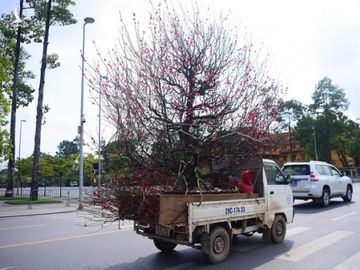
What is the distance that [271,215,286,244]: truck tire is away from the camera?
8094mm

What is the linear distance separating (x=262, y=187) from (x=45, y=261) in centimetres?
482

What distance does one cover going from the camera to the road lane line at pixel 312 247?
6911mm

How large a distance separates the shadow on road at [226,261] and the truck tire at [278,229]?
14cm

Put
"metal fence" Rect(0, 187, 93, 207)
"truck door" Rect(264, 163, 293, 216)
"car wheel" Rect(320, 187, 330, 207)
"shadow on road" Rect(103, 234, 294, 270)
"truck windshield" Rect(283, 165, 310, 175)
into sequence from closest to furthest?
"shadow on road" Rect(103, 234, 294, 270)
"truck door" Rect(264, 163, 293, 216)
"truck windshield" Rect(283, 165, 310, 175)
"car wheel" Rect(320, 187, 330, 207)
"metal fence" Rect(0, 187, 93, 207)

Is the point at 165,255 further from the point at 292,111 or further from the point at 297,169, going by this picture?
the point at 292,111

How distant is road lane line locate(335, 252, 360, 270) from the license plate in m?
3.03

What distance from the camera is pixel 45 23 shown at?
25.9m

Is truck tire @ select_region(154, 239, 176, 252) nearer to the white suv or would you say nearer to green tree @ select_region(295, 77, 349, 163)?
the white suv

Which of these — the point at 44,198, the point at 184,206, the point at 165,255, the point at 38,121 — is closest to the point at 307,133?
the point at 44,198

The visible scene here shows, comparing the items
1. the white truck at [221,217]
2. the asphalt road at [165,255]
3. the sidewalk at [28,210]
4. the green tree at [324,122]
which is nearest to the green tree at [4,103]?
the sidewalk at [28,210]

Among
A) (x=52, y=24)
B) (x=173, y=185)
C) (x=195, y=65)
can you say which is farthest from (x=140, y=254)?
(x=52, y=24)

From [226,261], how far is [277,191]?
2.43 metres

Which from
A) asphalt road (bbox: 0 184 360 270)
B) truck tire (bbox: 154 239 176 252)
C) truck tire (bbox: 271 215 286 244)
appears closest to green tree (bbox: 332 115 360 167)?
asphalt road (bbox: 0 184 360 270)

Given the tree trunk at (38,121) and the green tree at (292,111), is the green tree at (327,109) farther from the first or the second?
the tree trunk at (38,121)
